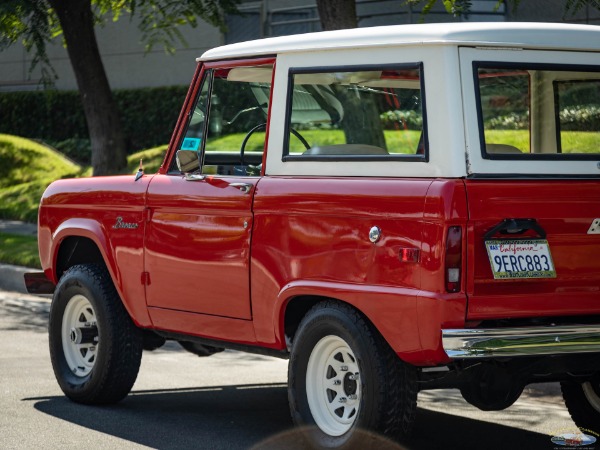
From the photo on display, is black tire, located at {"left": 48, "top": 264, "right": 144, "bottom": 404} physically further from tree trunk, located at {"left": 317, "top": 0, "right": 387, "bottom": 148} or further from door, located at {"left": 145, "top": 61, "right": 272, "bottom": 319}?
tree trunk, located at {"left": 317, "top": 0, "right": 387, "bottom": 148}

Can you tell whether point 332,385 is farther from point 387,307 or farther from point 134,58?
point 134,58

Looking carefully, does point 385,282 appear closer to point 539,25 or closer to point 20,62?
point 539,25

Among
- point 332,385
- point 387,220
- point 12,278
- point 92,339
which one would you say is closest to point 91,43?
point 12,278

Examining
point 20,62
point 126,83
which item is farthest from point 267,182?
point 20,62

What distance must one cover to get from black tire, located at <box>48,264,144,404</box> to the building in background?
1188 centimetres

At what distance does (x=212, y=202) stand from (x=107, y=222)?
3.45ft

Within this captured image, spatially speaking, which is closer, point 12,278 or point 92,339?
point 92,339

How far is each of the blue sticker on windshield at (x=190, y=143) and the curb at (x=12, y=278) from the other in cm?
666

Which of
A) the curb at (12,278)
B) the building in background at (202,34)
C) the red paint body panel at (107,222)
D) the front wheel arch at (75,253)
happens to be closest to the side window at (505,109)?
the red paint body panel at (107,222)

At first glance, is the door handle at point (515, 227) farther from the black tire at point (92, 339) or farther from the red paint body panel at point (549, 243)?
the black tire at point (92, 339)

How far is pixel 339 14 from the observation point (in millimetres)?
12797

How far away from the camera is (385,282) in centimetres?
568

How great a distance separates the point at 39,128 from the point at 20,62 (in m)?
2.50

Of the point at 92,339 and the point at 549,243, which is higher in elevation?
the point at 549,243
